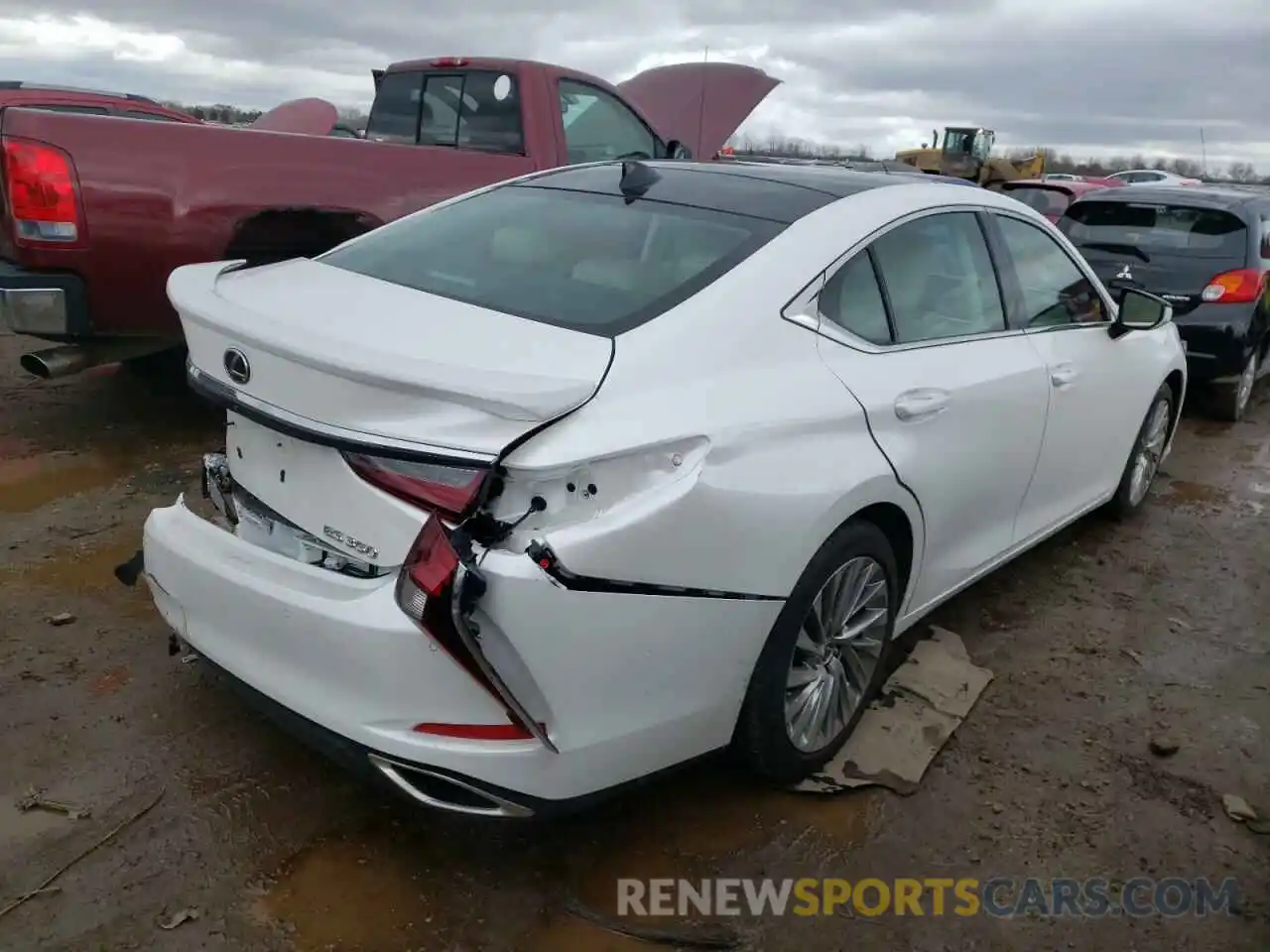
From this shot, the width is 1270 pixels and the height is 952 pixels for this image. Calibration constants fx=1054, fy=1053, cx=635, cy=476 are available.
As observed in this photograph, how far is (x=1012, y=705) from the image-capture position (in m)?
3.40

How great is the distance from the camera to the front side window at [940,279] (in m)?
3.02

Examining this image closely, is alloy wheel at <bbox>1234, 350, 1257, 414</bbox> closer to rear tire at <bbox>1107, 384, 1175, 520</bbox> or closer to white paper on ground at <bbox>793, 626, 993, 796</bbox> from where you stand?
rear tire at <bbox>1107, 384, 1175, 520</bbox>

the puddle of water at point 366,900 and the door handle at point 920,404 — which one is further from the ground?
the door handle at point 920,404

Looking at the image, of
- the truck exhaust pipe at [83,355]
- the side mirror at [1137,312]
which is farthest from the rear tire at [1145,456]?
the truck exhaust pipe at [83,355]

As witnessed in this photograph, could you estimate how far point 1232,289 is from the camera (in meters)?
6.85

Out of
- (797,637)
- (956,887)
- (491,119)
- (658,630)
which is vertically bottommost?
(956,887)

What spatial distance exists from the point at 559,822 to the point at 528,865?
172 mm

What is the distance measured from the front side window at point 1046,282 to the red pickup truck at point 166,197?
2556 millimetres

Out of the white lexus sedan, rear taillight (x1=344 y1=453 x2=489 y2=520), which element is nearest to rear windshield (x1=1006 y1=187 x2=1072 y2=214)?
the white lexus sedan

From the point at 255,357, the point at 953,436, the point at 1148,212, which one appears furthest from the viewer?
the point at 1148,212

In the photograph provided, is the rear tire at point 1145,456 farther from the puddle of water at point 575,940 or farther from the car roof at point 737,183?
the puddle of water at point 575,940

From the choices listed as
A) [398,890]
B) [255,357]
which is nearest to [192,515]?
[255,357]

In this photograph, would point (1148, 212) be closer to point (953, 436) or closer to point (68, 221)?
point (953, 436)

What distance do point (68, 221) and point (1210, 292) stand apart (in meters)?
6.60
